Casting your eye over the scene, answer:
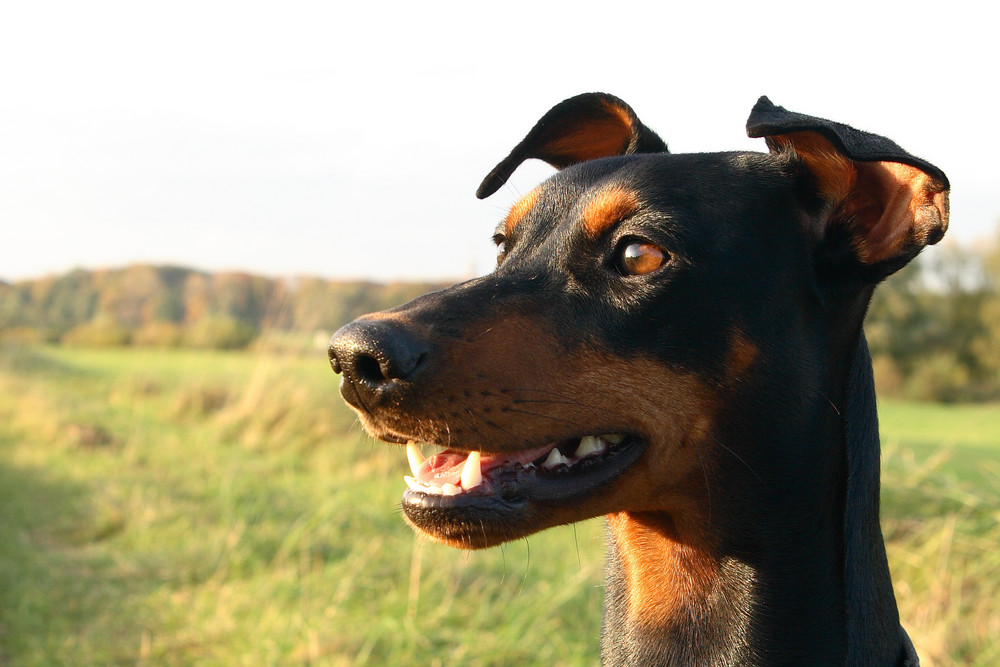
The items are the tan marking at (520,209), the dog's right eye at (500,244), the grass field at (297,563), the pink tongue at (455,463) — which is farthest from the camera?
the grass field at (297,563)

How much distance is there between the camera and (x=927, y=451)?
891cm

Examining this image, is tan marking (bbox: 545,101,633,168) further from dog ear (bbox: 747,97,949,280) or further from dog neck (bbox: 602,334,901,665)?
dog neck (bbox: 602,334,901,665)

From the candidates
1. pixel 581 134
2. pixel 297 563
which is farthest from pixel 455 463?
pixel 297 563

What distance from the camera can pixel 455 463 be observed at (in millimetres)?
2006

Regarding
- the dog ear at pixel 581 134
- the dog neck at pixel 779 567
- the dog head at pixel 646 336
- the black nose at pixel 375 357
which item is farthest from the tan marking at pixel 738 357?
the dog ear at pixel 581 134

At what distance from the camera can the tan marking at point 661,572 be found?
211 centimetres

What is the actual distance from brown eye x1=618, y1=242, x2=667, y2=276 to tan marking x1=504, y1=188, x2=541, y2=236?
16.5 inches

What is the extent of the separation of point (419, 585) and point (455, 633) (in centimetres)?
47

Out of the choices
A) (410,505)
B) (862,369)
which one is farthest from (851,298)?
(410,505)

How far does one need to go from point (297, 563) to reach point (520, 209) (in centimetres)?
315

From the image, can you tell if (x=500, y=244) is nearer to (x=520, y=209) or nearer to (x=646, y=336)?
(x=520, y=209)

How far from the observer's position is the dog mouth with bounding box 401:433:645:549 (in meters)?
1.84

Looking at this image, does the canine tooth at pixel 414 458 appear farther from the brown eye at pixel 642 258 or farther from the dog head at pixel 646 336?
the brown eye at pixel 642 258

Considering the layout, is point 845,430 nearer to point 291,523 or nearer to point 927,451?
point 291,523
